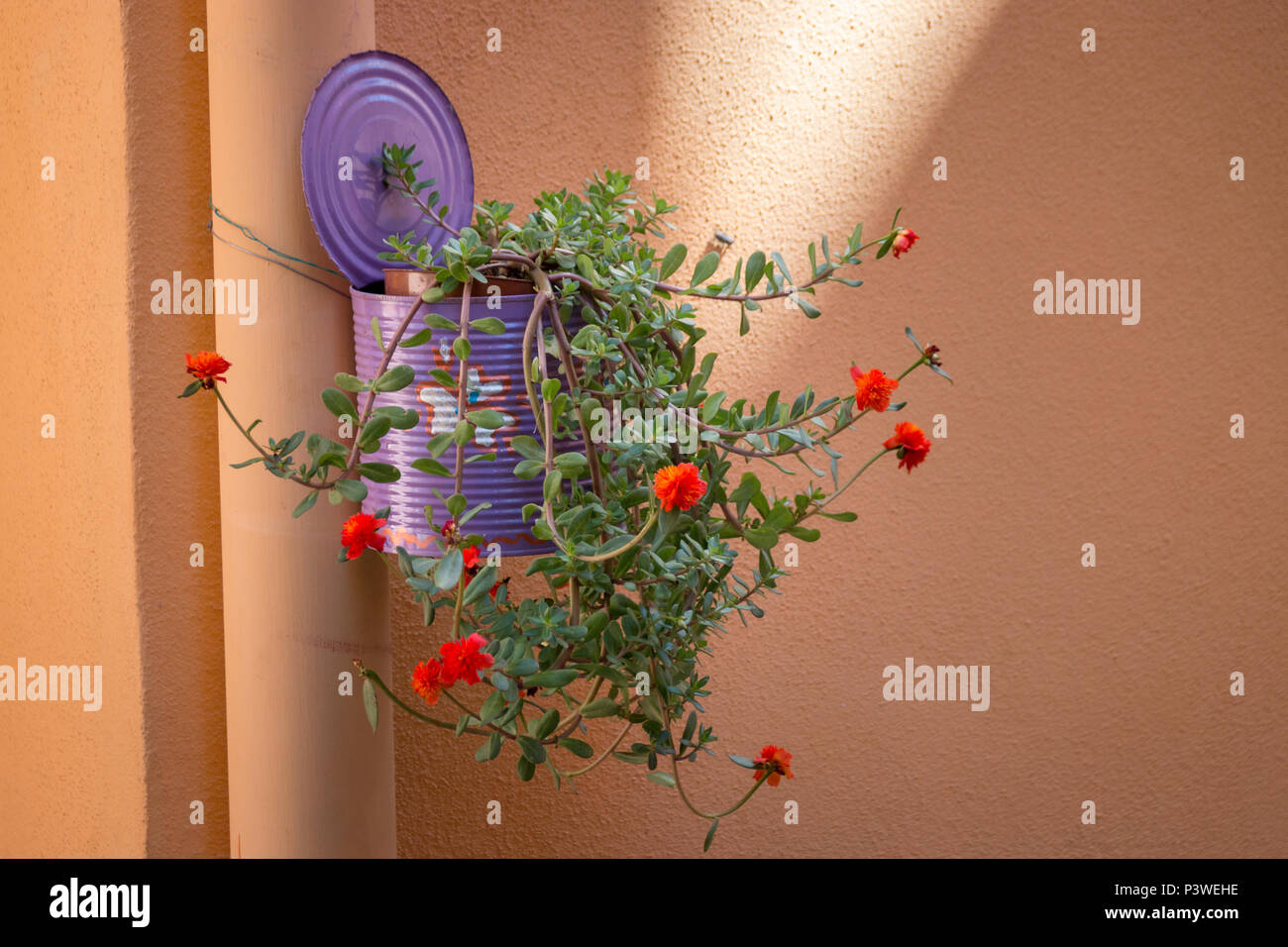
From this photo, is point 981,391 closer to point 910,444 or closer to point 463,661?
point 910,444

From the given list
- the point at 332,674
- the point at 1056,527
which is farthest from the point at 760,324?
the point at 332,674

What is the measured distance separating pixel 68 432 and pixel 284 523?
1.31 ft

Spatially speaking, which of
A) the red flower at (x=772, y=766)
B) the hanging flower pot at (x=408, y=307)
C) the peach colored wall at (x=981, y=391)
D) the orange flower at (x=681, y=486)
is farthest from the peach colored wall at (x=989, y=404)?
the orange flower at (x=681, y=486)

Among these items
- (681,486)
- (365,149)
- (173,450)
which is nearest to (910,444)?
(681,486)

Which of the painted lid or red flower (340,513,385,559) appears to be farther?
the painted lid

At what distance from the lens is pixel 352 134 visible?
1154 mm

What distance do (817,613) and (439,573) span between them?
33.5 inches

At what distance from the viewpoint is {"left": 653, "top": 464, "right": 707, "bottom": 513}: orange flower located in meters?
0.88

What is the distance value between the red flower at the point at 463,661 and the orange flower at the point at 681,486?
228 millimetres

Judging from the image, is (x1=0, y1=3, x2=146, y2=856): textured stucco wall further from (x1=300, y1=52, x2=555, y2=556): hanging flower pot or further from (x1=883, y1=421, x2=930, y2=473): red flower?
(x1=883, y1=421, x2=930, y2=473): red flower

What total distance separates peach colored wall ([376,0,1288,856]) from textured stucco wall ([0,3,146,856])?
395mm

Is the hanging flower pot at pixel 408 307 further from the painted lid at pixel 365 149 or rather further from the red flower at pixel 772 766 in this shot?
the red flower at pixel 772 766

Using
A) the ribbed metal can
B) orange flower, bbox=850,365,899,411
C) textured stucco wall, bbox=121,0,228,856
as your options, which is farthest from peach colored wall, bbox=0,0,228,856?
orange flower, bbox=850,365,899,411

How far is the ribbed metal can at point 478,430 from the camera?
41.8 inches
